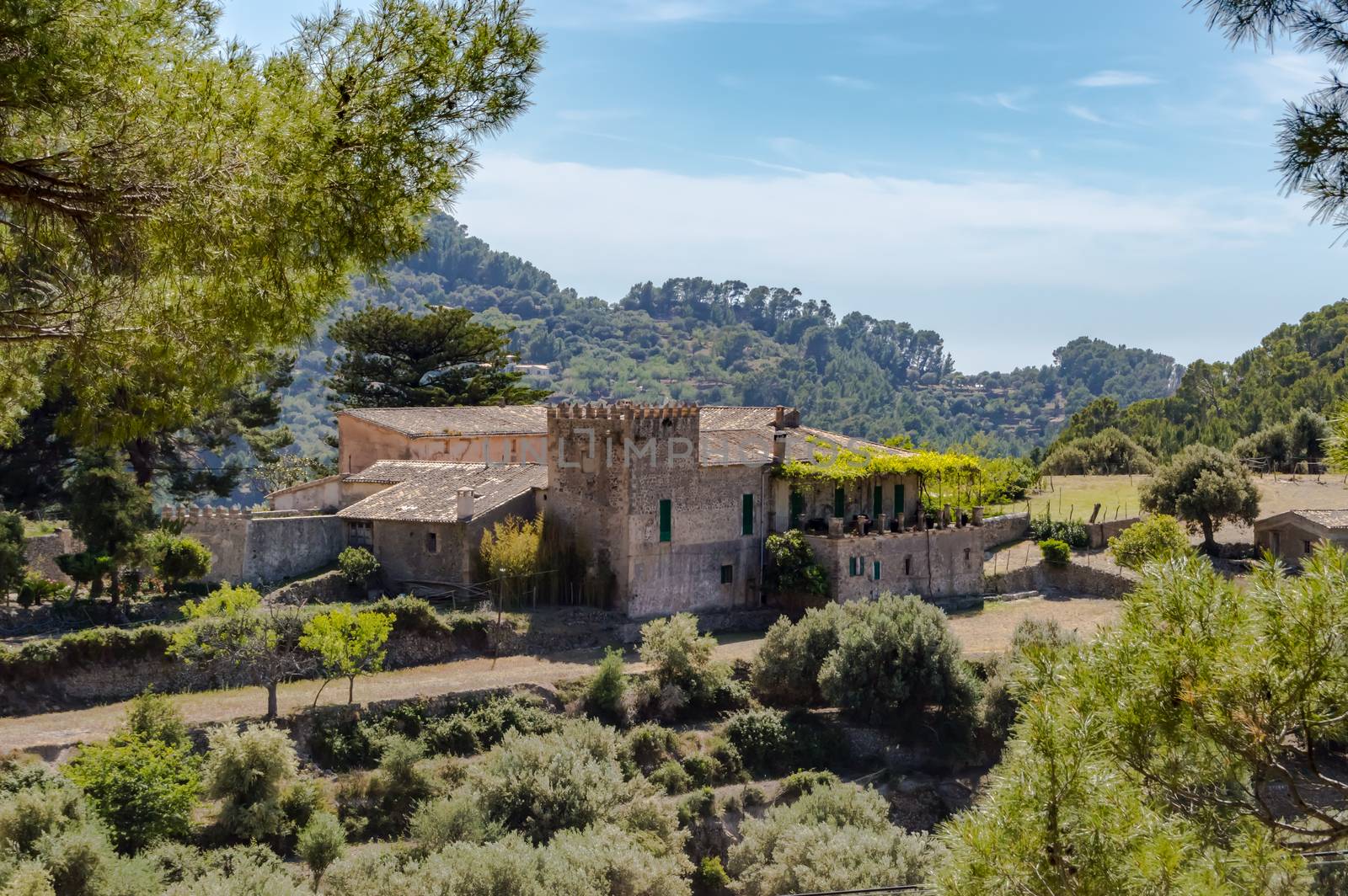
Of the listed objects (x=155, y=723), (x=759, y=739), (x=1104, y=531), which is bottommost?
(x=759, y=739)

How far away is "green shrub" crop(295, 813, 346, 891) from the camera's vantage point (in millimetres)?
18031

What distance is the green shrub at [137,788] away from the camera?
17922 millimetres

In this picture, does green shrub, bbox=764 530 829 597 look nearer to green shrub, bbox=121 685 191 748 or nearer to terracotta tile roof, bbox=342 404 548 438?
terracotta tile roof, bbox=342 404 548 438

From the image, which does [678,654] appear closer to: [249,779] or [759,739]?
[759,739]

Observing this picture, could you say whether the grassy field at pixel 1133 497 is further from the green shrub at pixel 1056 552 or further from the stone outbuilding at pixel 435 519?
the stone outbuilding at pixel 435 519

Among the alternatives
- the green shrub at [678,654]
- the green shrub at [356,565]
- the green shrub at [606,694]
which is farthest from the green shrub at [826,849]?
the green shrub at [356,565]

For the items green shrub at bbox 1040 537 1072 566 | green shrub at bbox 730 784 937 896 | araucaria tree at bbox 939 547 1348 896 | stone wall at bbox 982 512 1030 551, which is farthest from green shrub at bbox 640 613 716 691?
araucaria tree at bbox 939 547 1348 896

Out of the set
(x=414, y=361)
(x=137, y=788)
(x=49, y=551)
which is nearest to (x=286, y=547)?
(x=49, y=551)

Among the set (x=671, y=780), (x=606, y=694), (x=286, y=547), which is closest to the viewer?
(x=671, y=780)

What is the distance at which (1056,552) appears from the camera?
1435 inches

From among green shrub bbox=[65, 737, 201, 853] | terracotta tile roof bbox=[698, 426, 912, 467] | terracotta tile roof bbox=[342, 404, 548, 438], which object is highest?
terracotta tile roof bbox=[342, 404, 548, 438]

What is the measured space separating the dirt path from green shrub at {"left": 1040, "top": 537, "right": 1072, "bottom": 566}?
373 cm

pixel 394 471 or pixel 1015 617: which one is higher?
pixel 394 471

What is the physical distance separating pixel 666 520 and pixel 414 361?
18517 mm
